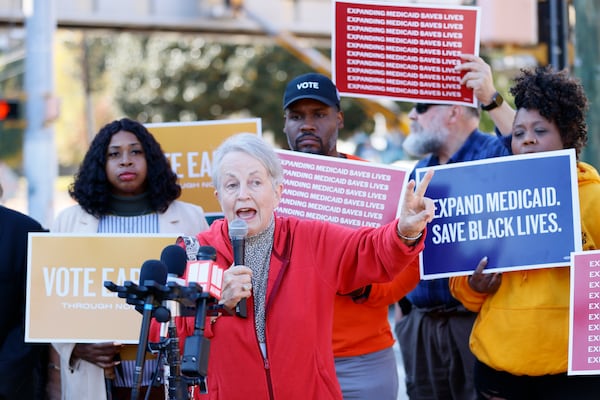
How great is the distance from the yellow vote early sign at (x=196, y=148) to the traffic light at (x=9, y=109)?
853 centimetres

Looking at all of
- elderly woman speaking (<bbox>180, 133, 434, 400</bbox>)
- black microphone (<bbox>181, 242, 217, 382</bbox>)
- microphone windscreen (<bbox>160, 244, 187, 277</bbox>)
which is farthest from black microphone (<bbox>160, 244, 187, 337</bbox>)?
elderly woman speaking (<bbox>180, 133, 434, 400</bbox>)

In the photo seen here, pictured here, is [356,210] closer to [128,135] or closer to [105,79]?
[128,135]

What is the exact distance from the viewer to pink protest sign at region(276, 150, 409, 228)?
539 centimetres

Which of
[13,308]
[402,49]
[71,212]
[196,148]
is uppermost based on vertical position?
[402,49]

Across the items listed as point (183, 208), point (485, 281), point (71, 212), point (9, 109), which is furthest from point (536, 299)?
point (9, 109)

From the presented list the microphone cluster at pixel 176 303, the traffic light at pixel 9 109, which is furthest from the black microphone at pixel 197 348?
the traffic light at pixel 9 109

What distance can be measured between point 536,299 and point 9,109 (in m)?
11.1

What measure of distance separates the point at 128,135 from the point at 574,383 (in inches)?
109

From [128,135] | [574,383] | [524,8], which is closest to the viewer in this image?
[574,383]

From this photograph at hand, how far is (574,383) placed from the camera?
15.2 feet

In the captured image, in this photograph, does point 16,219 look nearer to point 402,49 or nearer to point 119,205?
point 119,205

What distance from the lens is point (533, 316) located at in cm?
471

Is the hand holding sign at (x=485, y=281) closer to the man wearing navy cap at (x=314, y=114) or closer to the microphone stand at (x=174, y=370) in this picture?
the man wearing navy cap at (x=314, y=114)

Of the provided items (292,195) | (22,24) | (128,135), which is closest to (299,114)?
(292,195)
